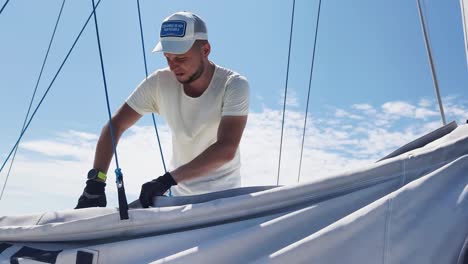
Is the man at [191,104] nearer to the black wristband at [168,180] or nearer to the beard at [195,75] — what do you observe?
the beard at [195,75]

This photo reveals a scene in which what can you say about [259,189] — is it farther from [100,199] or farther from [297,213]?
[100,199]

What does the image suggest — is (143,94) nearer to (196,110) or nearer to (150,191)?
(196,110)

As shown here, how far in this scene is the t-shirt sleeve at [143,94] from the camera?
242 centimetres

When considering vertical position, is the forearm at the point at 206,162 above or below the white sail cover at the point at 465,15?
below

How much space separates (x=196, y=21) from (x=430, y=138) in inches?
50.3

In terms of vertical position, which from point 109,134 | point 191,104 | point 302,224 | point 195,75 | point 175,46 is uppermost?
point 175,46

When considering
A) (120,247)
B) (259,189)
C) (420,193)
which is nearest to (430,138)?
(420,193)

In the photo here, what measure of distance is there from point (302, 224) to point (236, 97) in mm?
1000

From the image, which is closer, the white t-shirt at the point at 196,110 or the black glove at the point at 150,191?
the black glove at the point at 150,191

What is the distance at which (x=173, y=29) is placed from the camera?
2.25m

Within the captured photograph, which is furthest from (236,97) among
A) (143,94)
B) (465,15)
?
(465,15)

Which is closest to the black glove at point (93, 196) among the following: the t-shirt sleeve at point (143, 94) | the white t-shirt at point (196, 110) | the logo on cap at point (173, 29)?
the white t-shirt at point (196, 110)

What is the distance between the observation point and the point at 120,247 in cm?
133

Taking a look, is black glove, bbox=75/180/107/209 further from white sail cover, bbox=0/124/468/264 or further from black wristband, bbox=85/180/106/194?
white sail cover, bbox=0/124/468/264
